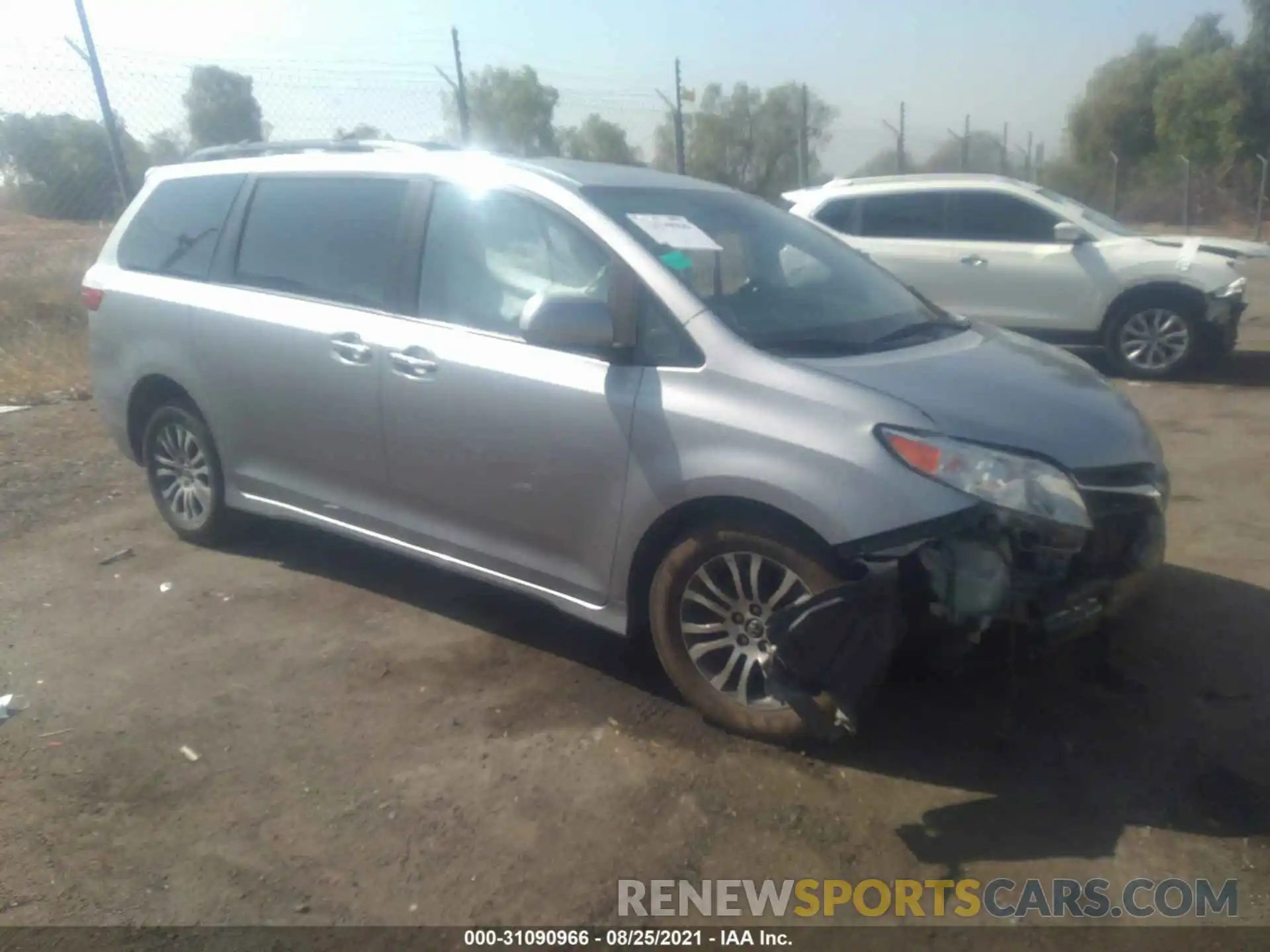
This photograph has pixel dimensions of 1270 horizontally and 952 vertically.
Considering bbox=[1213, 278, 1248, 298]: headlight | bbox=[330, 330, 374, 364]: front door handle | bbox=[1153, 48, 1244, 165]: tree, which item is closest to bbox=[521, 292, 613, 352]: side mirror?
bbox=[330, 330, 374, 364]: front door handle

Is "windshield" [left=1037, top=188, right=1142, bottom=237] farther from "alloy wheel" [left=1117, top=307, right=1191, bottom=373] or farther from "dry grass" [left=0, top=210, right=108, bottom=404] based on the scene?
"dry grass" [left=0, top=210, right=108, bottom=404]

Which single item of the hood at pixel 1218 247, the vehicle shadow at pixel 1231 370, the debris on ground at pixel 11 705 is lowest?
the vehicle shadow at pixel 1231 370

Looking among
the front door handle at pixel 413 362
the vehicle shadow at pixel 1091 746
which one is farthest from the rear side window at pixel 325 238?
the vehicle shadow at pixel 1091 746

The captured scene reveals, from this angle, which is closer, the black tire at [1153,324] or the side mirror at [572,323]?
the side mirror at [572,323]

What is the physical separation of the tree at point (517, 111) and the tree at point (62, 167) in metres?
4.44

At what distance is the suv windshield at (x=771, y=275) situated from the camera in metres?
3.78

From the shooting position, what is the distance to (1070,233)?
31.4ft

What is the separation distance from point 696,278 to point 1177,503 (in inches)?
136

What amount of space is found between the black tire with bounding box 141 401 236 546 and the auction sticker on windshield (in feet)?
8.14

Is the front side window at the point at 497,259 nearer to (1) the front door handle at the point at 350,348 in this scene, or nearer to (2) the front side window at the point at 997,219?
(1) the front door handle at the point at 350,348

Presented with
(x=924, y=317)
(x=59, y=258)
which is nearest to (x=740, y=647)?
(x=924, y=317)

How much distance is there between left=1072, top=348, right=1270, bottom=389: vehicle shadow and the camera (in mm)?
9305

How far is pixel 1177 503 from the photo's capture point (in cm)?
582

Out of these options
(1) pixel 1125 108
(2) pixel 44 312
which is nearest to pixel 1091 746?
(2) pixel 44 312
